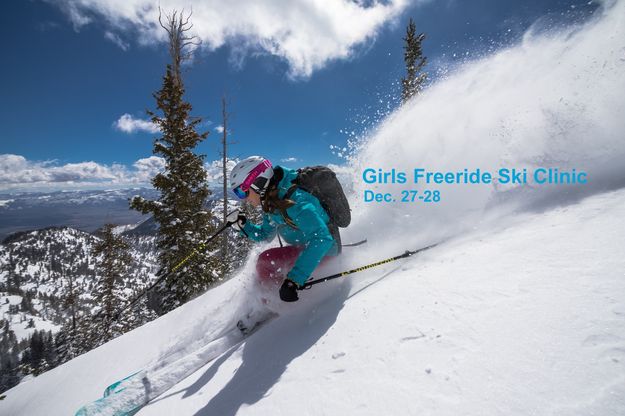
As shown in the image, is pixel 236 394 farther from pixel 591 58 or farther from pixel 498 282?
pixel 591 58

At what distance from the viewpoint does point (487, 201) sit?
252 inches

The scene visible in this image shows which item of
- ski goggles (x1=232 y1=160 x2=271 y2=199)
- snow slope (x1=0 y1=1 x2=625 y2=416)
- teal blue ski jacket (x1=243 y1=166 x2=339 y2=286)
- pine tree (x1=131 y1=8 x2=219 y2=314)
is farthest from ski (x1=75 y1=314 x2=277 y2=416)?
pine tree (x1=131 y1=8 x2=219 y2=314)

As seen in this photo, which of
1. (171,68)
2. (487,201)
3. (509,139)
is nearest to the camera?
(487,201)

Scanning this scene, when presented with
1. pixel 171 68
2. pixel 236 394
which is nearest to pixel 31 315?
pixel 171 68

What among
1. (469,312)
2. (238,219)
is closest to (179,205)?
(238,219)

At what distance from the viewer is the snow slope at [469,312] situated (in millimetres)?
1699

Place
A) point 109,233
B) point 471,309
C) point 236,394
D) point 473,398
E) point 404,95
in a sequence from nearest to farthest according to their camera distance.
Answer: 1. point 473,398
2. point 471,309
3. point 236,394
4. point 404,95
5. point 109,233

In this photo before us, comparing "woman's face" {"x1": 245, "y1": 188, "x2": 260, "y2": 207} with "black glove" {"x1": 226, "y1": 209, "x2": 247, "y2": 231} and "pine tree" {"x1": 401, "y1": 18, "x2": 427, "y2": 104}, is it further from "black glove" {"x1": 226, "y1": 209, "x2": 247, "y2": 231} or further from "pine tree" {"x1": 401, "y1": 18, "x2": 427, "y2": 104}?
"pine tree" {"x1": 401, "y1": 18, "x2": 427, "y2": 104}

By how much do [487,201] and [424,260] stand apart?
3.06 meters

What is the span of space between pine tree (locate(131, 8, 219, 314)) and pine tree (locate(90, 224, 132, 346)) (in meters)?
13.5

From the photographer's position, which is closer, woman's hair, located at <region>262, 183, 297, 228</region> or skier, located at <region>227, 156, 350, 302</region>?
skier, located at <region>227, 156, 350, 302</region>

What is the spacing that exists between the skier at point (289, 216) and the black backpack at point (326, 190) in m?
0.02

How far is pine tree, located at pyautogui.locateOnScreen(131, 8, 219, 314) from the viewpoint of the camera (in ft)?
49.1

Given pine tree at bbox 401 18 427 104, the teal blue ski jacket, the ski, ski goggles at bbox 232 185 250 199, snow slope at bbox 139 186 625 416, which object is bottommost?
the ski
